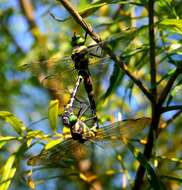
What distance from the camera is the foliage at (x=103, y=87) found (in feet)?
6.38

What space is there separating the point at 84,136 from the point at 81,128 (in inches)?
1.2

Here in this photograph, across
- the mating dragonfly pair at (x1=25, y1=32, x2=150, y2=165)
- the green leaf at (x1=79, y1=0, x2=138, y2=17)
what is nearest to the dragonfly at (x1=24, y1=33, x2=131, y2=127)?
the mating dragonfly pair at (x1=25, y1=32, x2=150, y2=165)

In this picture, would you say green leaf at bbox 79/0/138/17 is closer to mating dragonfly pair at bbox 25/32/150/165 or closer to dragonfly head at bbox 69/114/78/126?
mating dragonfly pair at bbox 25/32/150/165

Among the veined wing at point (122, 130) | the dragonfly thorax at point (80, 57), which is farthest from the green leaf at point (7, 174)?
the dragonfly thorax at point (80, 57)

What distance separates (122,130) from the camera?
6.07 ft

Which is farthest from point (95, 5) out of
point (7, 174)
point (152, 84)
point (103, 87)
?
point (103, 87)

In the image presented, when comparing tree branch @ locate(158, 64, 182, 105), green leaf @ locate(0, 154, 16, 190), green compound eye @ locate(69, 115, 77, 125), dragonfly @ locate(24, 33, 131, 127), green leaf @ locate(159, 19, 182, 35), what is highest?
green leaf @ locate(159, 19, 182, 35)

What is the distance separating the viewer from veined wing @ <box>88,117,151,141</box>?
1.79 metres

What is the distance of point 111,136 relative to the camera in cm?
191

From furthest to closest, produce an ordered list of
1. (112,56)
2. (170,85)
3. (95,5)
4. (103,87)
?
(103,87), (170,85), (95,5), (112,56)

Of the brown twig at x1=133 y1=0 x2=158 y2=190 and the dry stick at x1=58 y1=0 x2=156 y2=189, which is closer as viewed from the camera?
the dry stick at x1=58 y1=0 x2=156 y2=189

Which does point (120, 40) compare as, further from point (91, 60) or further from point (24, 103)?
point (24, 103)

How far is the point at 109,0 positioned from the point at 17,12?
7.58ft

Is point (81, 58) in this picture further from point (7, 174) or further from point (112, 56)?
point (7, 174)
